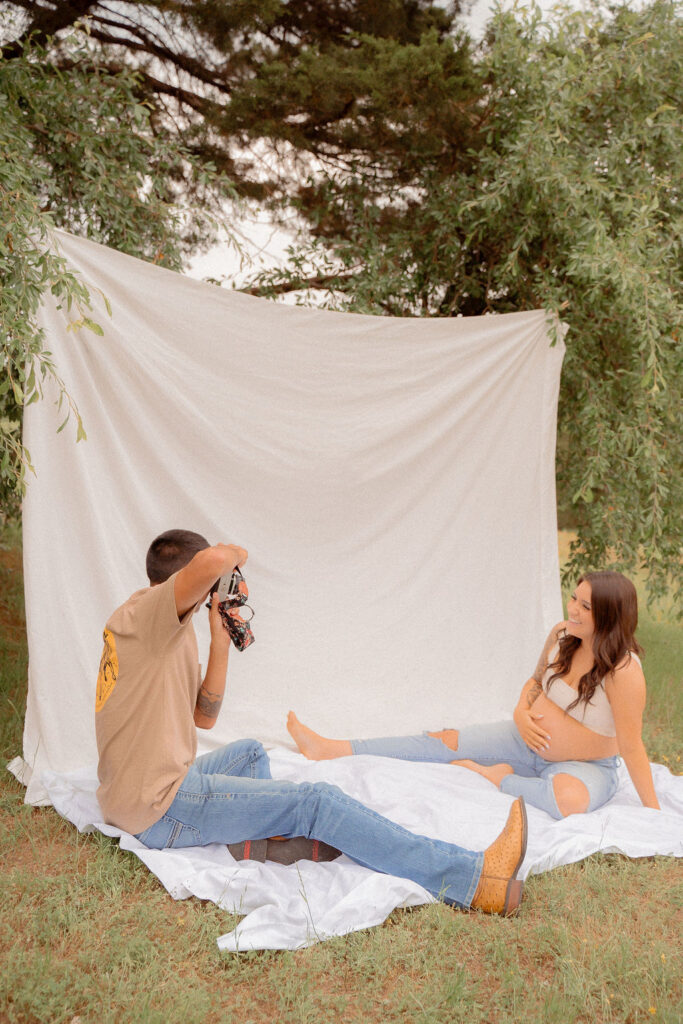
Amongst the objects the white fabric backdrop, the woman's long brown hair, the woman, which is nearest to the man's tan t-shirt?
the white fabric backdrop

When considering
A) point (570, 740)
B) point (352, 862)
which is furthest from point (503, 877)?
point (570, 740)

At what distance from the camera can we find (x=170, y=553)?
2307 millimetres

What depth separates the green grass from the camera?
6.11 ft

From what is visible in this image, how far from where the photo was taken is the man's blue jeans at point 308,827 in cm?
229

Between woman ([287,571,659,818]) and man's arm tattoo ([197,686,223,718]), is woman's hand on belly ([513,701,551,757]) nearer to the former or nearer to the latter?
woman ([287,571,659,818])

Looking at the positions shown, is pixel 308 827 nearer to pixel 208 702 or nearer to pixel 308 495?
pixel 208 702

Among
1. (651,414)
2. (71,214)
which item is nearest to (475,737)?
(651,414)

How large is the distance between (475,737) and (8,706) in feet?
6.13

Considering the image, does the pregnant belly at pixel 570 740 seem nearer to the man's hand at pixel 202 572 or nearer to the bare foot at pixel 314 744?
the bare foot at pixel 314 744

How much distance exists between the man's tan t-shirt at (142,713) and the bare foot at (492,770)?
46.9 inches

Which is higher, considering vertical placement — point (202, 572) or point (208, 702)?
point (202, 572)

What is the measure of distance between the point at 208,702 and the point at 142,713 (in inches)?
11.5

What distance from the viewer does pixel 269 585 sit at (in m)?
3.50

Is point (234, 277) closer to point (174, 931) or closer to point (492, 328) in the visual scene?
point (492, 328)
